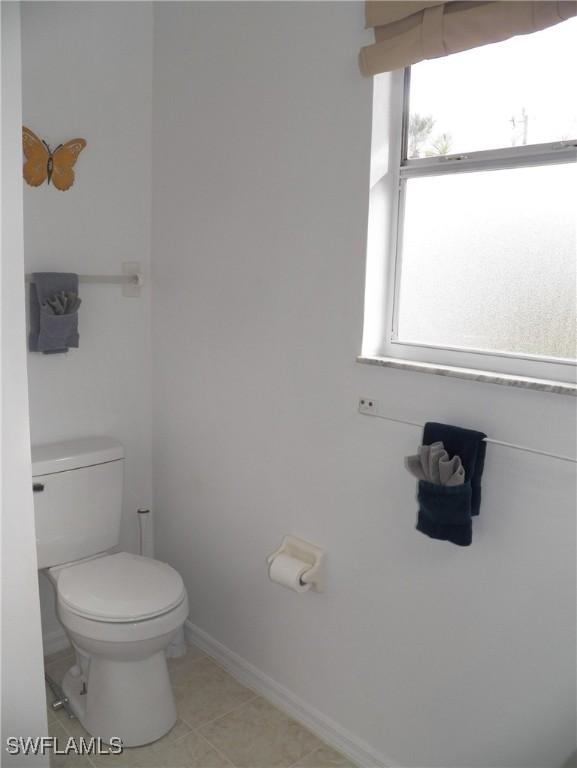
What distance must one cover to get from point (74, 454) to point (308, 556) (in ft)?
2.98

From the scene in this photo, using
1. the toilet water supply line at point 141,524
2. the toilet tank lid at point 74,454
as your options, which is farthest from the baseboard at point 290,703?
the toilet tank lid at point 74,454

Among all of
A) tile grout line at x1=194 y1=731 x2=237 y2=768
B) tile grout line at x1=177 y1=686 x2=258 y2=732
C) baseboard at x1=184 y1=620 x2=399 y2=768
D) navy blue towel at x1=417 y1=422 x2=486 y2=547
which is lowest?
tile grout line at x1=194 y1=731 x2=237 y2=768

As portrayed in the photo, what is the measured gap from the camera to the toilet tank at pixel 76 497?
92.0 inches

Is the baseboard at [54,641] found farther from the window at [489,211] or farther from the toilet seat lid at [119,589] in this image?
the window at [489,211]

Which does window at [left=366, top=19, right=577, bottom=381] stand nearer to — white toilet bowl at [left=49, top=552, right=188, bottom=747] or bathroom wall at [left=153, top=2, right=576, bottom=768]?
bathroom wall at [left=153, top=2, right=576, bottom=768]

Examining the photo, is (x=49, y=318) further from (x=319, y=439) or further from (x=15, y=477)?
(x=319, y=439)

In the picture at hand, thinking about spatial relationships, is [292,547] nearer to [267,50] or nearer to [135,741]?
[135,741]

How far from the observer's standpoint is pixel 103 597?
2.13 metres

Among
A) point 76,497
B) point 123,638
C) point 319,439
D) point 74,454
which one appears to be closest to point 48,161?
point 74,454

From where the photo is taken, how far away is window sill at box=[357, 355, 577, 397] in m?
1.55

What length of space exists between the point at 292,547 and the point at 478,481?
0.75 meters

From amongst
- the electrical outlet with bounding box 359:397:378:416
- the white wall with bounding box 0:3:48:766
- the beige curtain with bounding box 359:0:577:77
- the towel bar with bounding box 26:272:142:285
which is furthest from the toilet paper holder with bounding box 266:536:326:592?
the beige curtain with bounding box 359:0:577:77

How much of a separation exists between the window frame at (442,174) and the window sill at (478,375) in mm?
28

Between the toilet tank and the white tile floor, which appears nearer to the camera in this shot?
the white tile floor
